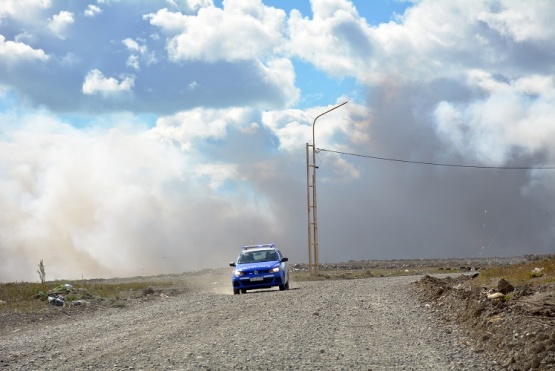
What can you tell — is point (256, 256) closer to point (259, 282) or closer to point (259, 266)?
point (259, 266)

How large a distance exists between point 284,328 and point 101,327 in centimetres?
540

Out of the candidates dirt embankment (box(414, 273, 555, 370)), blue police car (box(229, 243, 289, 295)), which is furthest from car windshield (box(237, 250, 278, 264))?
dirt embankment (box(414, 273, 555, 370))

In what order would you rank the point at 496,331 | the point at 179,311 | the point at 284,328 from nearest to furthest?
the point at 496,331 → the point at 284,328 → the point at 179,311

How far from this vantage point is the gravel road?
1061 centimetres

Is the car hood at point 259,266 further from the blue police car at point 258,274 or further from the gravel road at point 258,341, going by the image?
the gravel road at point 258,341

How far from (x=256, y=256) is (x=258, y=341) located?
59.1 ft

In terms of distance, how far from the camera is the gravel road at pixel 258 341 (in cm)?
1061

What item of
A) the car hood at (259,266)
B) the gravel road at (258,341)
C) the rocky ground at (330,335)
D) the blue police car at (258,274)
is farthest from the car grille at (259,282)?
the gravel road at (258,341)

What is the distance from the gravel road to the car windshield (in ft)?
30.8

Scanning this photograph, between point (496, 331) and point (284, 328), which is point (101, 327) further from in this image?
point (496, 331)

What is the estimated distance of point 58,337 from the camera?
1586 centimetres


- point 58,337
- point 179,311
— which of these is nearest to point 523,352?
point 58,337

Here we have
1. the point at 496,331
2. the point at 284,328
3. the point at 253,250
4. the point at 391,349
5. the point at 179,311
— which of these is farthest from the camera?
the point at 253,250

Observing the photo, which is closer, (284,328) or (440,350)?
(440,350)
